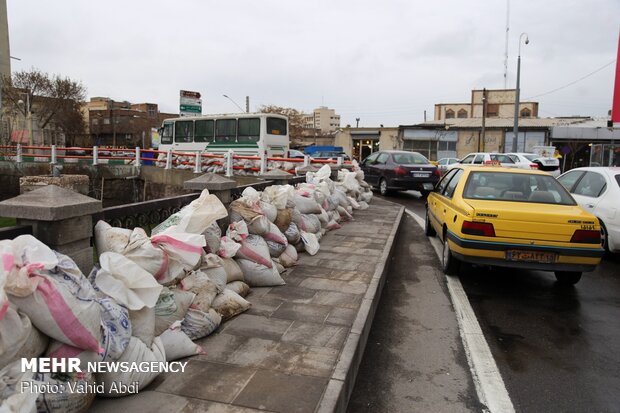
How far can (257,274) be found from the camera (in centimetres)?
511

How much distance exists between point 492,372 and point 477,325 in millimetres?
1042

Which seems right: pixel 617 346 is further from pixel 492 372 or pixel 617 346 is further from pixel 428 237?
pixel 428 237

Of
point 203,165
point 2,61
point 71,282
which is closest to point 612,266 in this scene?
point 71,282

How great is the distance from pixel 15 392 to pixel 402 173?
14.5m

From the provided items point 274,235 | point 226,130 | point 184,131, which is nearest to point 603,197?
point 274,235

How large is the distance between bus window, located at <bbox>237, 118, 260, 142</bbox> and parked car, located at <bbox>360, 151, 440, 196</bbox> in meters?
7.25

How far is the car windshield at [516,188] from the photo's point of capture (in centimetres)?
603

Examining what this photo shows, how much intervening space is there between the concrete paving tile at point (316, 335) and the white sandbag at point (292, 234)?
2.41 metres

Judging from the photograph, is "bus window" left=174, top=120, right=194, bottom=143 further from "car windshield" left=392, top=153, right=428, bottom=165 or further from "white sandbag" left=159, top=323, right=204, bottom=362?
"white sandbag" left=159, top=323, right=204, bottom=362

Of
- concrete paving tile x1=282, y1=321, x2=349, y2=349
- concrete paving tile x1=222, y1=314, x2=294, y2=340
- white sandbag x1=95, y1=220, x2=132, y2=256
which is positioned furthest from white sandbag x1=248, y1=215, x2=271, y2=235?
white sandbag x1=95, y1=220, x2=132, y2=256

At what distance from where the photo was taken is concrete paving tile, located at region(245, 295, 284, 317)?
4406 mm

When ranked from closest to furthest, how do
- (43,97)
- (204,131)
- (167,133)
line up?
1. (204,131)
2. (167,133)
3. (43,97)

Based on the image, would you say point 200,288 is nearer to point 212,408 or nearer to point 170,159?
point 212,408

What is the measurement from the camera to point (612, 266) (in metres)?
7.20
